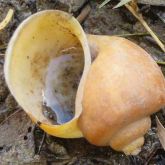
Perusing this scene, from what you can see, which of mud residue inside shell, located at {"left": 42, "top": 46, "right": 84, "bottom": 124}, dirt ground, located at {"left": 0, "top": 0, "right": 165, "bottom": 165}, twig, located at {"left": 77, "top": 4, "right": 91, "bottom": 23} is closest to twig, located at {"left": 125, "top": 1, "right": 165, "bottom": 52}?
dirt ground, located at {"left": 0, "top": 0, "right": 165, "bottom": 165}

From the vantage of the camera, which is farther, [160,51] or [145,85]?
[160,51]

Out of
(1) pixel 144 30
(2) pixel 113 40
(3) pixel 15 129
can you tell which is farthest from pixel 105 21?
(3) pixel 15 129

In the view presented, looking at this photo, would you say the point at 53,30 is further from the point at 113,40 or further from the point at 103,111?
the point at 103,111

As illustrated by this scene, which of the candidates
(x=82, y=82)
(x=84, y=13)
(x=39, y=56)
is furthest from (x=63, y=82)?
(x=84, y=13)

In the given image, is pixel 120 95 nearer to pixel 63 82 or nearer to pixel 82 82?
pixel 82 82

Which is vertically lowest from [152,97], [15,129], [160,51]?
[15,129]

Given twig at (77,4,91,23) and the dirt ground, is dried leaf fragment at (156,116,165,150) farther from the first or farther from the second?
twig at (77,4,91,23)

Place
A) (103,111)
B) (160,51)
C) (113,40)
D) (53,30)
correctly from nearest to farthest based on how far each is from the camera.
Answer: (103,111) < (113,40) < (53,30) < (160,51)
